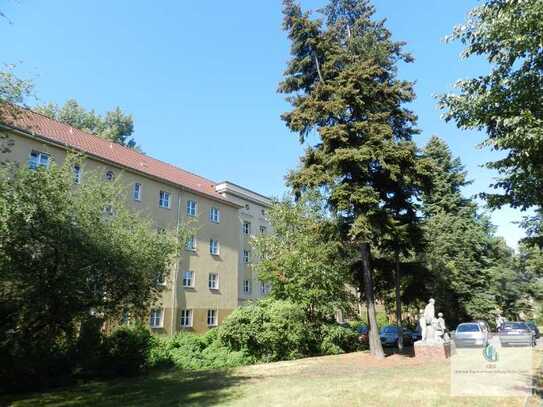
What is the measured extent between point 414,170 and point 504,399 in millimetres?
12920

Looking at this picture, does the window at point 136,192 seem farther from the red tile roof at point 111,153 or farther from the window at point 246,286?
the window at point 246,286

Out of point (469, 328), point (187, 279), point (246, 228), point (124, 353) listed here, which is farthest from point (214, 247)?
point (469, 328)

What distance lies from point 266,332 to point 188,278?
13.0 m

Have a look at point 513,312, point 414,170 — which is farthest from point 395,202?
point 513,312

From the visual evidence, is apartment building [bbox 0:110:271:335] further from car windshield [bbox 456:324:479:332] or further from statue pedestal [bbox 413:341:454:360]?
car windshield [bbox 456:324:479:332]

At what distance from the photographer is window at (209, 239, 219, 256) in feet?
112

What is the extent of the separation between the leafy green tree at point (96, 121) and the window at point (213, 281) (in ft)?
78.4

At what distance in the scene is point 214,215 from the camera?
3538 cm

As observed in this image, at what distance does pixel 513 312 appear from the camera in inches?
1594

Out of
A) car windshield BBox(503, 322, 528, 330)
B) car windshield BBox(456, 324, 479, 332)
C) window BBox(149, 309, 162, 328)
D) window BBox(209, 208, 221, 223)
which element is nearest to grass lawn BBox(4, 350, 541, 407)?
car windshield BBox(456, 324, 479, 332)

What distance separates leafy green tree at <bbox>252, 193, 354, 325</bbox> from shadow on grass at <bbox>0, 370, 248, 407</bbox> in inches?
318

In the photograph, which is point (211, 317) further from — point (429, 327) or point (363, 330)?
point (429, 327)

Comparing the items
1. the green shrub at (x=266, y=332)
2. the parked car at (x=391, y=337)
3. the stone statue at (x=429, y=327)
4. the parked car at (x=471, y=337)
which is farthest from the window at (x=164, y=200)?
the parked car at (x=471, y=337)

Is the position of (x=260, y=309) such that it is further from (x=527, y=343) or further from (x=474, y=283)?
(x=474, y=283)
